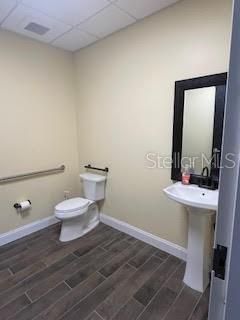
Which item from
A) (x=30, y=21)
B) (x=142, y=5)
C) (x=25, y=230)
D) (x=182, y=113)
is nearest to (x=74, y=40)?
(x=30, y=21)

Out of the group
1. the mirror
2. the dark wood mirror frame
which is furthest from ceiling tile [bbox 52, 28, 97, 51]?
the mirror

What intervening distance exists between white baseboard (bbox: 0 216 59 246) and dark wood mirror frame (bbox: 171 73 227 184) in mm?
1926

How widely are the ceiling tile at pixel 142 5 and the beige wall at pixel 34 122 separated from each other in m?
1.26

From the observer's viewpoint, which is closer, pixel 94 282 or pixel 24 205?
pixel 94 282

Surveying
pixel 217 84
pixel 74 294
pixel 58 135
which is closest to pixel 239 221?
pixel 217 84

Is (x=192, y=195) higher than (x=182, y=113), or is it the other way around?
(x=182, y=113)

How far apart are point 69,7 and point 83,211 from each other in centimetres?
223

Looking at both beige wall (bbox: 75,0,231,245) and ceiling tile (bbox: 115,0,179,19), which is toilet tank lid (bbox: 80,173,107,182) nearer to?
beige wall (bbox: 75,0,231,245)

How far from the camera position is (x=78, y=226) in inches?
102

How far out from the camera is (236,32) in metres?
0.41

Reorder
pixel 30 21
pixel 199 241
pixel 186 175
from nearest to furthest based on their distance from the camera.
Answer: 1. pixel 199 241
2. pixel 186 175
3. pixel 30 21

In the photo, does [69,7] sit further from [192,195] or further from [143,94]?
[192,195]

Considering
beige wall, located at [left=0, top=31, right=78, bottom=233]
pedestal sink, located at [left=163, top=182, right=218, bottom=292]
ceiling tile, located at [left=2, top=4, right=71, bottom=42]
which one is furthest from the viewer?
beige wall, located at [left=0, top=31, right=78, bottom=233]

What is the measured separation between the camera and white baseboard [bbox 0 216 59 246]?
242 cm
